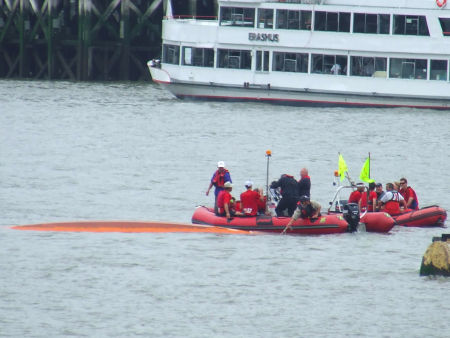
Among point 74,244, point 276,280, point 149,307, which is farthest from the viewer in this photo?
point 74,244

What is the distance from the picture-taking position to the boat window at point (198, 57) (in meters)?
47.8

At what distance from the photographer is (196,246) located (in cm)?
2353

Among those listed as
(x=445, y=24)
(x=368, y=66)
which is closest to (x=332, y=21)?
(x=368, y=66)

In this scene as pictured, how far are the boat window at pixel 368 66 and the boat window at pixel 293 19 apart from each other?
2383 millimetres

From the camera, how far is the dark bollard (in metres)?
20.4

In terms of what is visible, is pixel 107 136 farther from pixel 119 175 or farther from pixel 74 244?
pixel 74 244

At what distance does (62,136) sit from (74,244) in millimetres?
17983

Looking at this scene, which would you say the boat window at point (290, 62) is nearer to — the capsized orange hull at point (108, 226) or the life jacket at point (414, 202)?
the life jacket at point (414, 202)

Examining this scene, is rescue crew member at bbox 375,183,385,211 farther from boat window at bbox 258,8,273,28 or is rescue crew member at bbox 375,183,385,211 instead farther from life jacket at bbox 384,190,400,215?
boat window at bbox 258,8,273,28

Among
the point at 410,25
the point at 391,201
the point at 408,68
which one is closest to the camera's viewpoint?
the point at 391,201

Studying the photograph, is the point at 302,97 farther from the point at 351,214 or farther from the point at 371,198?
the point at 351,214

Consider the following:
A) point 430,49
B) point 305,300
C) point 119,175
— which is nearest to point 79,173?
point 119,175

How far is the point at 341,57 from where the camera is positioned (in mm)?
46812

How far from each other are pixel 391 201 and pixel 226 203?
3.76m
